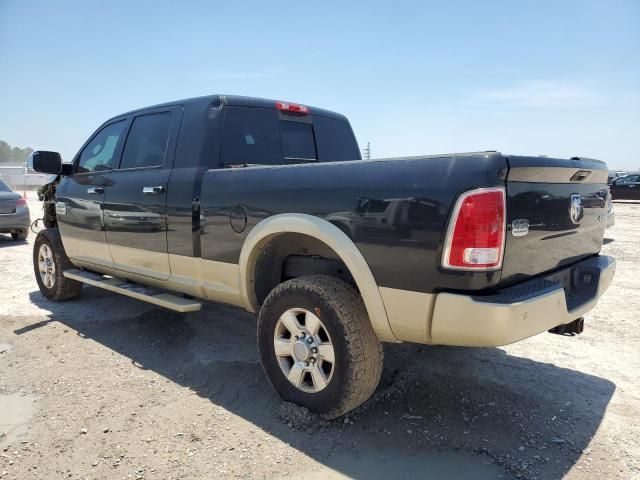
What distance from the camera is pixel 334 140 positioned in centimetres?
468

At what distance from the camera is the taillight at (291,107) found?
4.19 metres

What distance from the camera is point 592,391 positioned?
3.19 m

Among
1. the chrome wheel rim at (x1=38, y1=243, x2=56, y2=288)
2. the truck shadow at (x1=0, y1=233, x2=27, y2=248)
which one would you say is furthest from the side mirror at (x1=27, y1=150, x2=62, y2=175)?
the truck shadow at (x1=0, y1=233, x2=27, y2=248)

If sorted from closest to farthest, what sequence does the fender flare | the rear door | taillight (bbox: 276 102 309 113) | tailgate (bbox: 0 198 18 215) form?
the fender flare < taillight (bbox: 276 102 309 113) < tailgate (bbox: 0 198 18 215) < the rear door

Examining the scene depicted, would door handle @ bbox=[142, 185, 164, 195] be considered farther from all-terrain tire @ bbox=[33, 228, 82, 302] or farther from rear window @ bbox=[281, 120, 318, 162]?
all-terrain tire @ bbox=[33, 228, 82, 302]

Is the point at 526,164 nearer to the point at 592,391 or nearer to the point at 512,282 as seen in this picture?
the point at 512,282

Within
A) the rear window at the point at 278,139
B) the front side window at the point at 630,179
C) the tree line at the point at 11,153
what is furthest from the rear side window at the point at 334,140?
the tree line at the point at 11,153

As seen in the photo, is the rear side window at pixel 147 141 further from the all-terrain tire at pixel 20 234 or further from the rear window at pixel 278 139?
the all-terrain tire at pixel 20 234

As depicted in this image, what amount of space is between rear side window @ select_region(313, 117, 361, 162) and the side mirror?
2.78 metres

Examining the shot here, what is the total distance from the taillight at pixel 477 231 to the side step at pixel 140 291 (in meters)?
2.13

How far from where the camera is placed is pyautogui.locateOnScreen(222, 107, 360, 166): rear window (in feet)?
12.3

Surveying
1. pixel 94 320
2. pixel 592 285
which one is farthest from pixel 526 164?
pixel 94 320

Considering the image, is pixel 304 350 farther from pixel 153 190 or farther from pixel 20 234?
pixel 20 234

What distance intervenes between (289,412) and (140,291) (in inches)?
76.1
